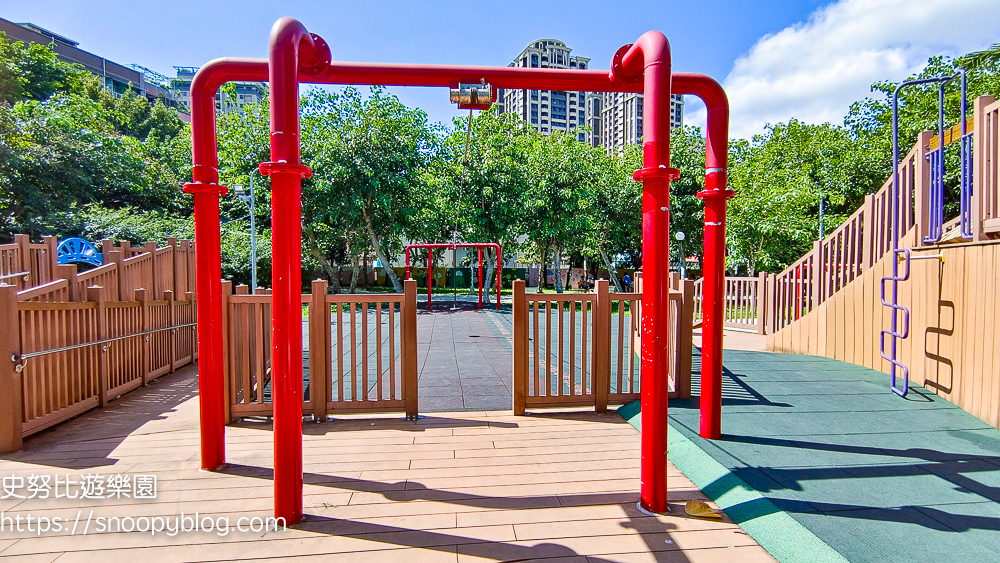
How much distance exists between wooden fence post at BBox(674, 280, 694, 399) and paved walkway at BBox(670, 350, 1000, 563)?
0.54ft

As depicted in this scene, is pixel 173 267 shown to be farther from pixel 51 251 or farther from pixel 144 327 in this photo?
pixel 51 251

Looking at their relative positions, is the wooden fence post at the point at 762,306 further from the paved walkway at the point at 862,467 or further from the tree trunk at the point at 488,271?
the tree trunk at the point at 488,271

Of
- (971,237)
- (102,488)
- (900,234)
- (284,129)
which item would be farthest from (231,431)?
(900,234)

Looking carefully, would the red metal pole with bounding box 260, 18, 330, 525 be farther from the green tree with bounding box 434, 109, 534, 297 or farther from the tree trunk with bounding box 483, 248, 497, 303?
the green tree with bounding box 434, 109, 534, 297

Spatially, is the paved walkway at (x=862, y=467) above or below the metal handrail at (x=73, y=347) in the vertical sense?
below

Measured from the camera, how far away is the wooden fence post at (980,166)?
4.25m

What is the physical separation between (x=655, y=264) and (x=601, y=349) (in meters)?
1.92

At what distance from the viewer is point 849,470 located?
3107mm

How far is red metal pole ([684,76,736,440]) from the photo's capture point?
11.8 ft

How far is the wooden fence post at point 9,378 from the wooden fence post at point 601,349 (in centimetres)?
445

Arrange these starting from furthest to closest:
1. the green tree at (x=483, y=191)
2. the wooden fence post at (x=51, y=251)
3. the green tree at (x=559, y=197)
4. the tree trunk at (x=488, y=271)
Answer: the green tree at (x=559, y=197), the green tree at (x=483, y=191), the tree trunk at (x=488, y=271), the wooden fence post at (x=51, y=251)

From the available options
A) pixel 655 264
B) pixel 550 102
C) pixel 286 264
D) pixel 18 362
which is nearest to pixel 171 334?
pixel 18 362

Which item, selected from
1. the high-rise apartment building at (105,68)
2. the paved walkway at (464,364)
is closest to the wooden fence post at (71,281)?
the paved walkway at (464,364)

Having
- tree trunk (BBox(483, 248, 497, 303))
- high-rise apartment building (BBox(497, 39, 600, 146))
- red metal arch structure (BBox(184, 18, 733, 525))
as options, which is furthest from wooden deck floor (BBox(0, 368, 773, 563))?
high-rise apartment building (BBox(497, 39, 600, 146))
